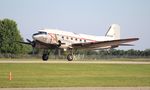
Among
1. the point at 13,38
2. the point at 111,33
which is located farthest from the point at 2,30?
the point at 111,33

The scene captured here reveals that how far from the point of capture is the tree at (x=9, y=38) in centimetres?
11788

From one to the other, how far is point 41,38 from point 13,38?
66.9m

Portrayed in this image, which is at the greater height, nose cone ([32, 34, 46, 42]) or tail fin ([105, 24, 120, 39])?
tail fin ([105, 24, 120, 39])

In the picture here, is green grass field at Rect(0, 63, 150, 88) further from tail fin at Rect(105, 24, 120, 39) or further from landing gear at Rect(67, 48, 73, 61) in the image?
tail fin at Rect(105, 24, 120, 39)

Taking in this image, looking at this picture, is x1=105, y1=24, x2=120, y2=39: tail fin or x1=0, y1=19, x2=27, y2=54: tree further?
x1=0, y1=19, x2=27, y2=54: tree

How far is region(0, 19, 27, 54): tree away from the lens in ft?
387

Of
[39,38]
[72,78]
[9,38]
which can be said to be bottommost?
[72,78]

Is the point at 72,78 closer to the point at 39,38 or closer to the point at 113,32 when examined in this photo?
the point at 39,38

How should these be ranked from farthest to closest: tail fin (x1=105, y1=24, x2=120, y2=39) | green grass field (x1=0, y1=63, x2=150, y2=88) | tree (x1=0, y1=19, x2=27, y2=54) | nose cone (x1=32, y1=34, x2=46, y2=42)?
tree (x1=0, y1=19, x2=27, y2=54) → tail fin (x1=105, y1=24, x2=120, y2=39) → nose cone (x1=32, y1=34, x2=46, y2=42) → green grass field (x1=0, y1=63, x2=150, y2=88)

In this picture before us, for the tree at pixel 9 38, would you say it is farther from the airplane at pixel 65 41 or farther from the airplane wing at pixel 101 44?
the airplane wing at pixel 101 44

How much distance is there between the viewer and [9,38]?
406 feet

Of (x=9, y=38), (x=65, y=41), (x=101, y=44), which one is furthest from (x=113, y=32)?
(x=9, y=38)

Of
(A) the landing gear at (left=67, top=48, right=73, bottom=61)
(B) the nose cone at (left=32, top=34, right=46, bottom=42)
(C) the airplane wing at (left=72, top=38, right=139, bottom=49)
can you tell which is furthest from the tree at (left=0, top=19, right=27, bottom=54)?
(B) the nose cone at (left=32, top=34, right=46, bottom=42)

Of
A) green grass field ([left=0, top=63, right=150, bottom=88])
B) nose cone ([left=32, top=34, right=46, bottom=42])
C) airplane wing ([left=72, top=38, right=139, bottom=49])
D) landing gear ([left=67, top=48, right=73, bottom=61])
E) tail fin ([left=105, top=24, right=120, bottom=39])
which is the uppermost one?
tail fin ([left=105, top=24, right=120, bottom=39])
